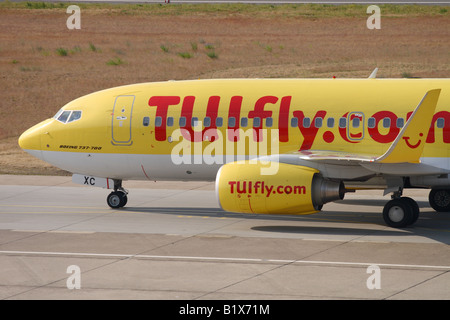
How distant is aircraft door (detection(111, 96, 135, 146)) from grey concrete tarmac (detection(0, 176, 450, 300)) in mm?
2417

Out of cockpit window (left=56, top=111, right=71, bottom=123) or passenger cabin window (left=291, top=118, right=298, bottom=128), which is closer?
passenger cabin window (left=291, top=118, right=298, bottom=128)

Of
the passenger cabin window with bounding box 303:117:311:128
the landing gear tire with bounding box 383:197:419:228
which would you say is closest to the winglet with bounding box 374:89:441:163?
the landing gear tire with bounding box 383:197:419:228

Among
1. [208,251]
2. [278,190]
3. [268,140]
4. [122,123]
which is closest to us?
[208,251]

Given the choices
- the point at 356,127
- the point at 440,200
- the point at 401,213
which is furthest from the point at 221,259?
the point at 440,200

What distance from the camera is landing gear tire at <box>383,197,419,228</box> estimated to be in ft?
78.6

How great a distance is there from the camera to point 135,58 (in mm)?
56656

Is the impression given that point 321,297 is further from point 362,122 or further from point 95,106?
point 95,106

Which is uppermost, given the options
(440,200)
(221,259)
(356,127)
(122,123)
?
(122,123)

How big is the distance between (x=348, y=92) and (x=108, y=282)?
10.1 meters

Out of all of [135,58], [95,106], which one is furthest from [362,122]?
[135,58]

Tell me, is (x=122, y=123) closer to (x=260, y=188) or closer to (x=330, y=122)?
(x=260, y=188)

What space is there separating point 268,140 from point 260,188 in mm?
2286

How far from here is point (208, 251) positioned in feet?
71.1

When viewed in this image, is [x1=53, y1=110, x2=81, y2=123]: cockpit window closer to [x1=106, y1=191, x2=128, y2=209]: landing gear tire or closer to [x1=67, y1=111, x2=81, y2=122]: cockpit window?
[x1=67, y1=111, x2=81, y2=122]: cockpit window
